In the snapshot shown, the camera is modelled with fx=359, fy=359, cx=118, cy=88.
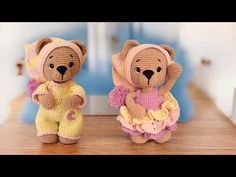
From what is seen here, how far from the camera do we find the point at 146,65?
1116mm

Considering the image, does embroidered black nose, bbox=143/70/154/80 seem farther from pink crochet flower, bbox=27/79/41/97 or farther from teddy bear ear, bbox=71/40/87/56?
pink crochet flower, bbox=27/79/41/97

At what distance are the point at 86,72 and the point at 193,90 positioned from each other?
45 centimetres

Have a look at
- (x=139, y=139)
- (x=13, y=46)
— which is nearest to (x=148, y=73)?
(x=139, y=139)

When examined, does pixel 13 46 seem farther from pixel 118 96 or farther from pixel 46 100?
pixel 118 96

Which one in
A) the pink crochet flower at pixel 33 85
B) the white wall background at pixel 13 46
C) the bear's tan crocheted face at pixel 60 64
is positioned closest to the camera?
the bear's tan crocheted face at pixel 60 64

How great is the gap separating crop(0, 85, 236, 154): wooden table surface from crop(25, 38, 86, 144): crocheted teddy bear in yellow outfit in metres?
0.05

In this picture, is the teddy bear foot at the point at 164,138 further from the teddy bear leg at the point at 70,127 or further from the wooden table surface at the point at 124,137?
the teddy bear leg at the point at 70,127

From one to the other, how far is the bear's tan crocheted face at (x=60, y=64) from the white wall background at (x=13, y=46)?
303mm

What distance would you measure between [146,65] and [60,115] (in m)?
0.33

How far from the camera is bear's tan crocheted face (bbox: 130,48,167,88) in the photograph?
1.12 m

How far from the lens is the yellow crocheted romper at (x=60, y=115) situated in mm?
1165

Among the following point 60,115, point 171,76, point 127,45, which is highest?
point 127,45

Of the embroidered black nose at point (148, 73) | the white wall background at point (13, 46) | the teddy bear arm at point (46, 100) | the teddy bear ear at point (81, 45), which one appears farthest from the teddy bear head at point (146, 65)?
the white wall background at point (13, 46)

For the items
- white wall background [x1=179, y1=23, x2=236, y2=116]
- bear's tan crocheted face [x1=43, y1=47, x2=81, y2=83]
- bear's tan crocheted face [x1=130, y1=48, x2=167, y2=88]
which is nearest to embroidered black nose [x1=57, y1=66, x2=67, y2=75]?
bear's tan crocheted face [x1=43, y1=47, x2=81, y2=83]
